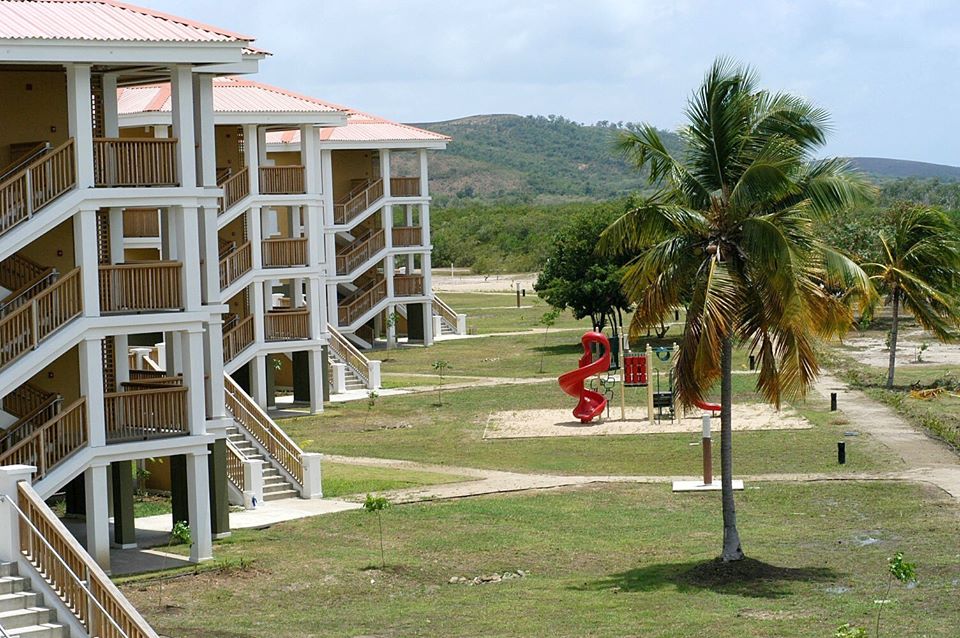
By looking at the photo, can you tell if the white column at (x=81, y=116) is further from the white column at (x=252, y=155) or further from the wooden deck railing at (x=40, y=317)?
the white column at (x=252, y=155)

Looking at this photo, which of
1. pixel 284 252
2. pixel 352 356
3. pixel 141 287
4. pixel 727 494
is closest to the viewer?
pixel 727 494

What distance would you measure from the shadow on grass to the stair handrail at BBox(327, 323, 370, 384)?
32340 millimetres

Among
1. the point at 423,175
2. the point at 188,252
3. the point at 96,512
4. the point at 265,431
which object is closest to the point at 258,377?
the point at 265,431

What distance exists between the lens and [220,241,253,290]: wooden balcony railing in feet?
159

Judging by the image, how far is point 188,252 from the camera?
27.7 metres

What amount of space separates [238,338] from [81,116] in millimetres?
23994

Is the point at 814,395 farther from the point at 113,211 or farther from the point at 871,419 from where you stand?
the point at 113,211

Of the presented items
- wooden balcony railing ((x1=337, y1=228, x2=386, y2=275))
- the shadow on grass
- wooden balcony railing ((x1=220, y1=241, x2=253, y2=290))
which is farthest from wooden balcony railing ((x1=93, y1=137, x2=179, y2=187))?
wooden balcony railing ((x1=337, y1=228, x2=386, y2=275))

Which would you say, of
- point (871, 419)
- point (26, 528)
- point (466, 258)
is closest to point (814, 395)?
point (871, 419)

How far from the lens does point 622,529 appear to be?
3078cm

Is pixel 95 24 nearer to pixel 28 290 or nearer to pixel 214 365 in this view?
pixel 28 290

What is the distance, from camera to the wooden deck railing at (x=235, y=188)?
47812 mm

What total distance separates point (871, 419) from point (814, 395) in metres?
5.99

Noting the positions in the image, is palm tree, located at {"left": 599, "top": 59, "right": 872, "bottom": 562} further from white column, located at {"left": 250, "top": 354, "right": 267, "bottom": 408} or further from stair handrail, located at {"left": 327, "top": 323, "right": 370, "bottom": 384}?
stair handrail, located at {"left": 327, "top": 323, "right": 370, "bottom": 384}
